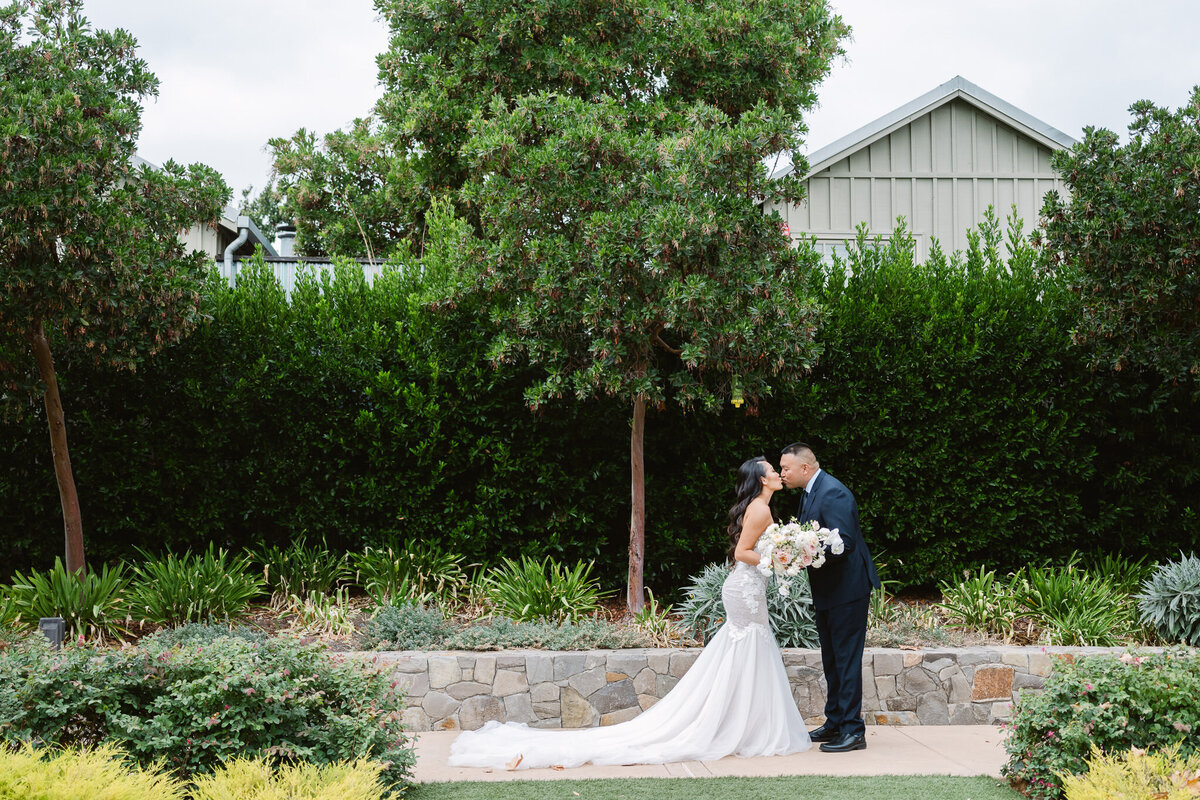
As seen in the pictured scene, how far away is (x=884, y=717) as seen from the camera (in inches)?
260

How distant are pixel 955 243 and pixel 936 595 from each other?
8.62m

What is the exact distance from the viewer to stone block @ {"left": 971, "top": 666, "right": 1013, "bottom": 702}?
6668 millimetres

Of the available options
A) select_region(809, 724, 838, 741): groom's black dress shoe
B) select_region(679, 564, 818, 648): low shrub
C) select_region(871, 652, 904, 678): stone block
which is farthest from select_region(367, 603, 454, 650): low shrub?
select_region(871, 652, 904, 678): stone block

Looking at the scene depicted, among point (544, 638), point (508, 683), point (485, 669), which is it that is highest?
point (544, 638)

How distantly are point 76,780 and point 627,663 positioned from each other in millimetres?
3687

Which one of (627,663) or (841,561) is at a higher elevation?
(841,561)

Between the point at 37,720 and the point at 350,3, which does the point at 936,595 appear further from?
the point at 350,3

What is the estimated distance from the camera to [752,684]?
5801 mm

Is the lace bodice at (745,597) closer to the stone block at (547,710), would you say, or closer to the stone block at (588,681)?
the stone block at (588,681)

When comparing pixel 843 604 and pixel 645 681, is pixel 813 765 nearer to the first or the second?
pixel 843 604

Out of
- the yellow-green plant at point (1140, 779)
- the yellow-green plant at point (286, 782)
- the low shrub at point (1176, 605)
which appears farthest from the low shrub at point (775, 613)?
the yellow-green plant at point (286, 782)

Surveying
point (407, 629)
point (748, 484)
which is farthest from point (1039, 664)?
point (407, 629)

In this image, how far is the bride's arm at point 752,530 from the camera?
19.5ft

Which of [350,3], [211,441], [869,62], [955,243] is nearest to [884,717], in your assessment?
[211,441]
